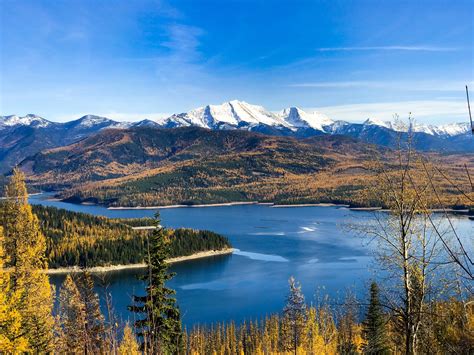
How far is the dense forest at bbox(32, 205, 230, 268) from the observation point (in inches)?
3962

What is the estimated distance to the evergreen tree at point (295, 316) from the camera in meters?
30.1

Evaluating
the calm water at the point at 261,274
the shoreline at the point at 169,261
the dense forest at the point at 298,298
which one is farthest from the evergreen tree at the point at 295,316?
the shoreline at the point at 169,261

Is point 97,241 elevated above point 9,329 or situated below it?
below

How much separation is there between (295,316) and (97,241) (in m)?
89.6

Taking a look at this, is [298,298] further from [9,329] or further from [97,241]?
[97,241]

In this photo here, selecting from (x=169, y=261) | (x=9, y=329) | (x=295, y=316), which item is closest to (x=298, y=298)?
(x=295, y=316)

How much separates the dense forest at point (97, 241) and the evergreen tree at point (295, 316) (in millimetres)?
57432

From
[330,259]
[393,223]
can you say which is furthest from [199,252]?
[393,223]

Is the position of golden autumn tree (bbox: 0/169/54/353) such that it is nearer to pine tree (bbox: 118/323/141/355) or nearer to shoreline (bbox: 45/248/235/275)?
pine tree (bbox: 118/323/141/355)

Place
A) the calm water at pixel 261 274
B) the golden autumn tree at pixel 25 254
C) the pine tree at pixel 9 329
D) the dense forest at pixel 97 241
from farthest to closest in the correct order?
the dense forest at pixel 97 241
the calm water at pixel 261 274
the golden autumn tree at pixel 25 254
the pine tree at pixel 9 329

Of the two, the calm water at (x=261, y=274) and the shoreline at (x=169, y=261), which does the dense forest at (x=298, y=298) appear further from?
the shoreline at (x=169, y=261)

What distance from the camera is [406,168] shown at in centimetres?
→ 698

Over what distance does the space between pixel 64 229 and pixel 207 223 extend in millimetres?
60170

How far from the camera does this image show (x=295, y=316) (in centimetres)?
3195
